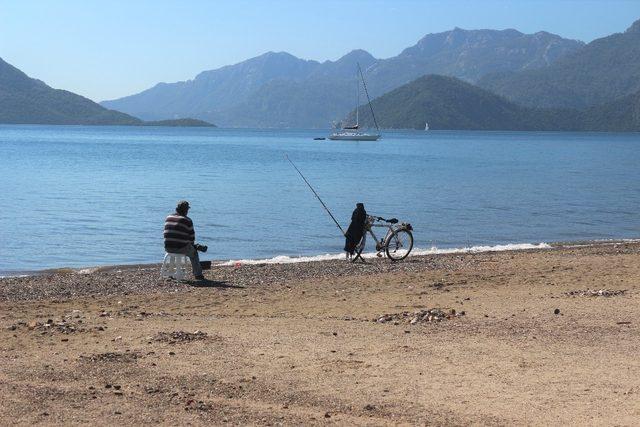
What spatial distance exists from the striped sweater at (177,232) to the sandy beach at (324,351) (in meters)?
0.76

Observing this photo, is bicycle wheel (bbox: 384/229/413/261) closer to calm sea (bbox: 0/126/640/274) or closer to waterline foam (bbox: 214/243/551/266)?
waterline foam (bbox: 214/243/551/266)

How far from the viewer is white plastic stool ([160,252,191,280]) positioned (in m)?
17.1

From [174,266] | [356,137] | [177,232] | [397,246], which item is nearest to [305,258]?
[397,246]

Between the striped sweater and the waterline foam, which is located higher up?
the striped sweater

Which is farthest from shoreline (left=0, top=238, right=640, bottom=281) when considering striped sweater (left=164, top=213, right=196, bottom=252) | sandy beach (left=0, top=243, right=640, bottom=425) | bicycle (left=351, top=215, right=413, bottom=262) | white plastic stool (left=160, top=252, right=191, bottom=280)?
sandy beach (left=0, top=243, right=640, bottom=425)

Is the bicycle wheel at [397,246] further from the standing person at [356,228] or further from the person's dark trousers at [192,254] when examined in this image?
the person's dark trousers at [192,254]

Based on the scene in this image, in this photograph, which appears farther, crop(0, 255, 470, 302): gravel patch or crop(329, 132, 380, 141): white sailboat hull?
crop(329, 132, 380, 141): white sailboat hull

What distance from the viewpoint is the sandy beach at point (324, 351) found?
7.96 metres

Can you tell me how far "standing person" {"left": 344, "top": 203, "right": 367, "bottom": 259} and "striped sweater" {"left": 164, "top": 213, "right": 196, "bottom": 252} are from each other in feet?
15.5

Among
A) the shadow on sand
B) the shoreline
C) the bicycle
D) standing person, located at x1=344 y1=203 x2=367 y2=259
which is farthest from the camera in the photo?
the shoreline

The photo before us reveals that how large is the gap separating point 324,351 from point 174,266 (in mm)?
7696

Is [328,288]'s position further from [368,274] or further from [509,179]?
[509,179]

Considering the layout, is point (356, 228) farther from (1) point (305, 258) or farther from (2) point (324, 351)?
(2) point (324, 351)

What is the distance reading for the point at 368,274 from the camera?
18.4 meters
